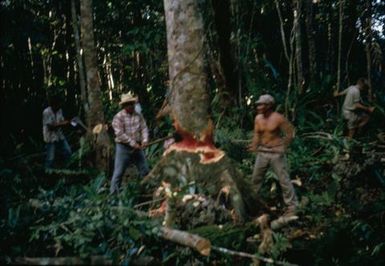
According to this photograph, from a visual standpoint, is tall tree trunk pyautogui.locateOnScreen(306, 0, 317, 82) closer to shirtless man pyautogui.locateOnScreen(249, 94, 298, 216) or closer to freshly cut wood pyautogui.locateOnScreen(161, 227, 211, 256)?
shirtless man pyautogui.locateOnScreen(249, 94, 298, 216)

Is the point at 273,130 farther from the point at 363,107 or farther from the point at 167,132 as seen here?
the point at 167,132

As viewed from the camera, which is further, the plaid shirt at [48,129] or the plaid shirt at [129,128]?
the plaid shirt at [48,129]

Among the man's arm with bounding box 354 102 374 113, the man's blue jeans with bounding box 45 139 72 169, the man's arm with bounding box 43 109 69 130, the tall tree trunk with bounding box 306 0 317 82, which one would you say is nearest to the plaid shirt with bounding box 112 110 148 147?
the man's arm with bounding box 43 109 69 130

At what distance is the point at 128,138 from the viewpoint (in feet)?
27.5

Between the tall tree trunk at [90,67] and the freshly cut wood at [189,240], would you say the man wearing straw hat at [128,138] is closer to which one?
the tall tree trunk at [90,67]

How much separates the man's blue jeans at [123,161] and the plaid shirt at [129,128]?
0.50 feet

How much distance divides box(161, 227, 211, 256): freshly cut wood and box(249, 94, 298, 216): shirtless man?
2.29 metres

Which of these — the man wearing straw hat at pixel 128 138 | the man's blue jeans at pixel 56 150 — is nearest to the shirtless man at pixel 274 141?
the man wearing straw hat at pixel 128 138

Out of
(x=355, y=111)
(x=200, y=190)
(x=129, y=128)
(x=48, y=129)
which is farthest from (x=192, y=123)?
(x=355, y=111)

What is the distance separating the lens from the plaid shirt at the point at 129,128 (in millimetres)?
8422

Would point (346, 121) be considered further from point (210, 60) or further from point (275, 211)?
point (275, 211)

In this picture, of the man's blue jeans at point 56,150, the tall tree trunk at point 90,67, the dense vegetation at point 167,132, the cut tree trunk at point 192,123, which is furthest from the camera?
the tall tree trunk at point 90,67

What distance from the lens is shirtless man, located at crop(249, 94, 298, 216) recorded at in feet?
24.6

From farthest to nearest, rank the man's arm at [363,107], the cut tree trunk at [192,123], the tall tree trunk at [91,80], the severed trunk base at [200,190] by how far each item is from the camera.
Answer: the man's arm at [363,107] → the tall tree trunk at [91,80] → the cut tree trunk at [192,123] → the severed trunk base at [200,190]
